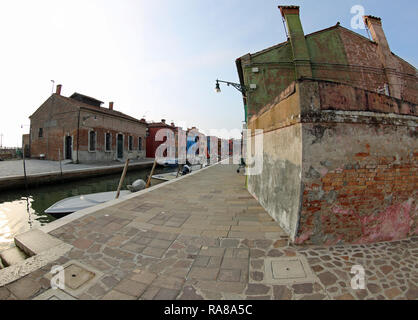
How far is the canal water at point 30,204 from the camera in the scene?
5.68m

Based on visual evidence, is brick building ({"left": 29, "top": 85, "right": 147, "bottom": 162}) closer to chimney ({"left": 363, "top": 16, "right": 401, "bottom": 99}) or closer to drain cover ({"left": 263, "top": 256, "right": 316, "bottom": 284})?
drain cover ({"left": 263, "top": 256, "right": 316, "bottom": 284})

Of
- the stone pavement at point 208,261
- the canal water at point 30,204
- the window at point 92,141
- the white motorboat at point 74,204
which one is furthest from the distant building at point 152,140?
the stone pavement at point 208,261

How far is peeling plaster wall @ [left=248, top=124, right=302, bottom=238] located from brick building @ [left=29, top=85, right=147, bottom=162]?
21.4m

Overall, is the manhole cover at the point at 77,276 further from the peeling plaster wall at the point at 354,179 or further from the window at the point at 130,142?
the window at the point at 130,142

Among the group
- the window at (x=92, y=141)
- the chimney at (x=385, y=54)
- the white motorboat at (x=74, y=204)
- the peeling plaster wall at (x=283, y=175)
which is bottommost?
the white motorboat at (x=74, y=204)

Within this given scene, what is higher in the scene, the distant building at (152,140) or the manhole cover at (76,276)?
the distant building at (152,140)

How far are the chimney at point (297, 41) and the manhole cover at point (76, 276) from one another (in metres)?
9.17

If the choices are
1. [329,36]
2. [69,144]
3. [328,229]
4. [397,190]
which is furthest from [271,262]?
[69,144]

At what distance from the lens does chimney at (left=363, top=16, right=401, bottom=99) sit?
321 inches

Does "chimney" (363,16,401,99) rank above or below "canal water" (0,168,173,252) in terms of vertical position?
above

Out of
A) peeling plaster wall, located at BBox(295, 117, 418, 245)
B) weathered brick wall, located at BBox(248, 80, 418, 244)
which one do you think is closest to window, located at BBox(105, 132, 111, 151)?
weathered brick wall, located at BBox(248, 80, 418, 244)

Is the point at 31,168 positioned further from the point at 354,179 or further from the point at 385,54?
the point at 385,54

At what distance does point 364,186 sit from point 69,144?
2484 centimetres

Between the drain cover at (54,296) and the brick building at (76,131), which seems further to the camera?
the brick building at (76,131)
